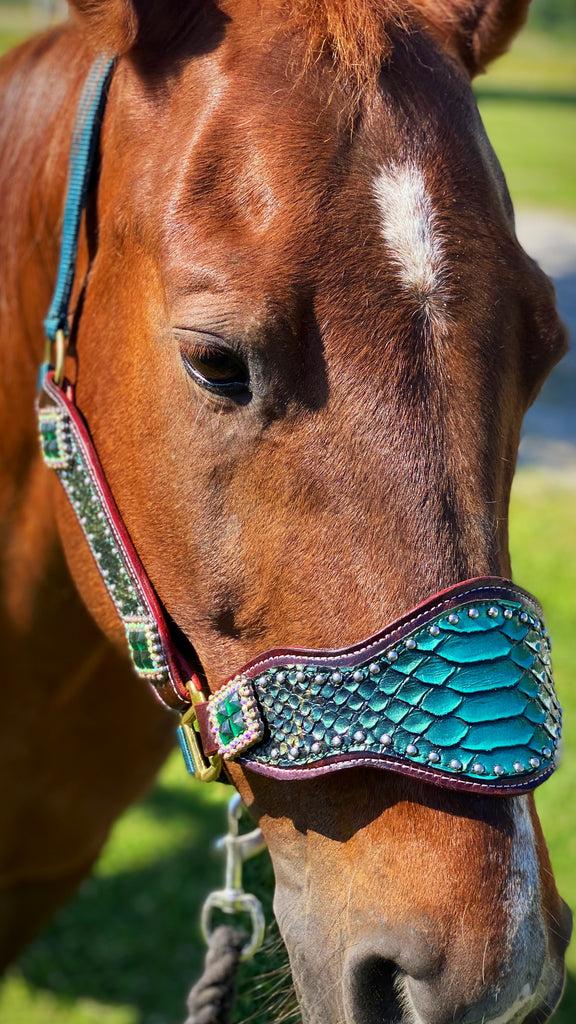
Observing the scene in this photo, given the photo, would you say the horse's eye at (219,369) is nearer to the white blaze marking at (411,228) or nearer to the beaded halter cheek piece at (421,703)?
the white blaze marking at (411,228)

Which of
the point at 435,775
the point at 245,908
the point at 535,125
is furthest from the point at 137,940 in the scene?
the point at 535,125

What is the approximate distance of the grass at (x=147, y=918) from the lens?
3.53 m

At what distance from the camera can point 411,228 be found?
4.92 ft

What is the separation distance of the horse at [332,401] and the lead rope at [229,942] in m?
0.41

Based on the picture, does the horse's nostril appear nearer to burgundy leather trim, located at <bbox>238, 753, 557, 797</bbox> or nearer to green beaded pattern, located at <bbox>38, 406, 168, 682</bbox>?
burgundy leather trim, located at <bbox>238, 753, 557, 797</bbox>

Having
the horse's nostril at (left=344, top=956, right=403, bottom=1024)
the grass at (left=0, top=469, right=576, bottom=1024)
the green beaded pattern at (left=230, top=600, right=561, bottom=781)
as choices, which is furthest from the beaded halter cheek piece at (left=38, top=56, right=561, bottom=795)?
the grass at (left=0, top=469, right=576, bottom=1024)

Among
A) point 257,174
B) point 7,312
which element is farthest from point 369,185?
point 7,312

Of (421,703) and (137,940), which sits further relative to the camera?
(137,940)

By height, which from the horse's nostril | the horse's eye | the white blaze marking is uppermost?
the white blaze marking

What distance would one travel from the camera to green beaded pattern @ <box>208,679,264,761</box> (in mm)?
1522

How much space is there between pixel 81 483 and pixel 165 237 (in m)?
0.50

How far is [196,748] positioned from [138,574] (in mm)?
313

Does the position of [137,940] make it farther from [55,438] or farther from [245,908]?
[55,438]

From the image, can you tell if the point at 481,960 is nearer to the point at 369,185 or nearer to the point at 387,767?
the point at 387,767
